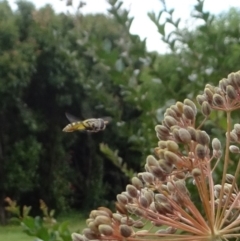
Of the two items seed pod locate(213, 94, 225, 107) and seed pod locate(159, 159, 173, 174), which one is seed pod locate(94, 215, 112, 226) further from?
seed pod locate(213, 94, 225, 107)

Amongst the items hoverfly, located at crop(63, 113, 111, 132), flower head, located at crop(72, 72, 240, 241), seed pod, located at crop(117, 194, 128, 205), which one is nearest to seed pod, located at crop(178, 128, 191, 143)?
flower head, located at crop(72, 72, 240, 241)

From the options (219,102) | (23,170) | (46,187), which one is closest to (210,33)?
(219,102)

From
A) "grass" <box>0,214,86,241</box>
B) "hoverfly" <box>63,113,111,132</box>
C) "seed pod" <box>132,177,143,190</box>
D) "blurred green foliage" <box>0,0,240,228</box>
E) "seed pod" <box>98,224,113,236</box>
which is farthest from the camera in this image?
"blurred green foliage" <box>0,0,240,228</box>

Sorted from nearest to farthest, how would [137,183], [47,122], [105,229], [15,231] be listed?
1. [105,229]
2. [137,183]
3. [15,231]
4. [47,122]

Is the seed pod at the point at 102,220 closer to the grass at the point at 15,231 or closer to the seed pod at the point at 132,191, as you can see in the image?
the seed pod at the point at 132,191

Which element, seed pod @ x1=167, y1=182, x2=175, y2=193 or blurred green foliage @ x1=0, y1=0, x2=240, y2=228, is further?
blurred green foliage @ x1=0, y1=0, x2=240, y2=228

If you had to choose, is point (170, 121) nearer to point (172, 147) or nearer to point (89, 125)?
point (172, 147)

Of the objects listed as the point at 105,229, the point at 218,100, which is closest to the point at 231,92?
the point at 218,100

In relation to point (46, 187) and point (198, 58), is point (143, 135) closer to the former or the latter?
point (198, 58)
